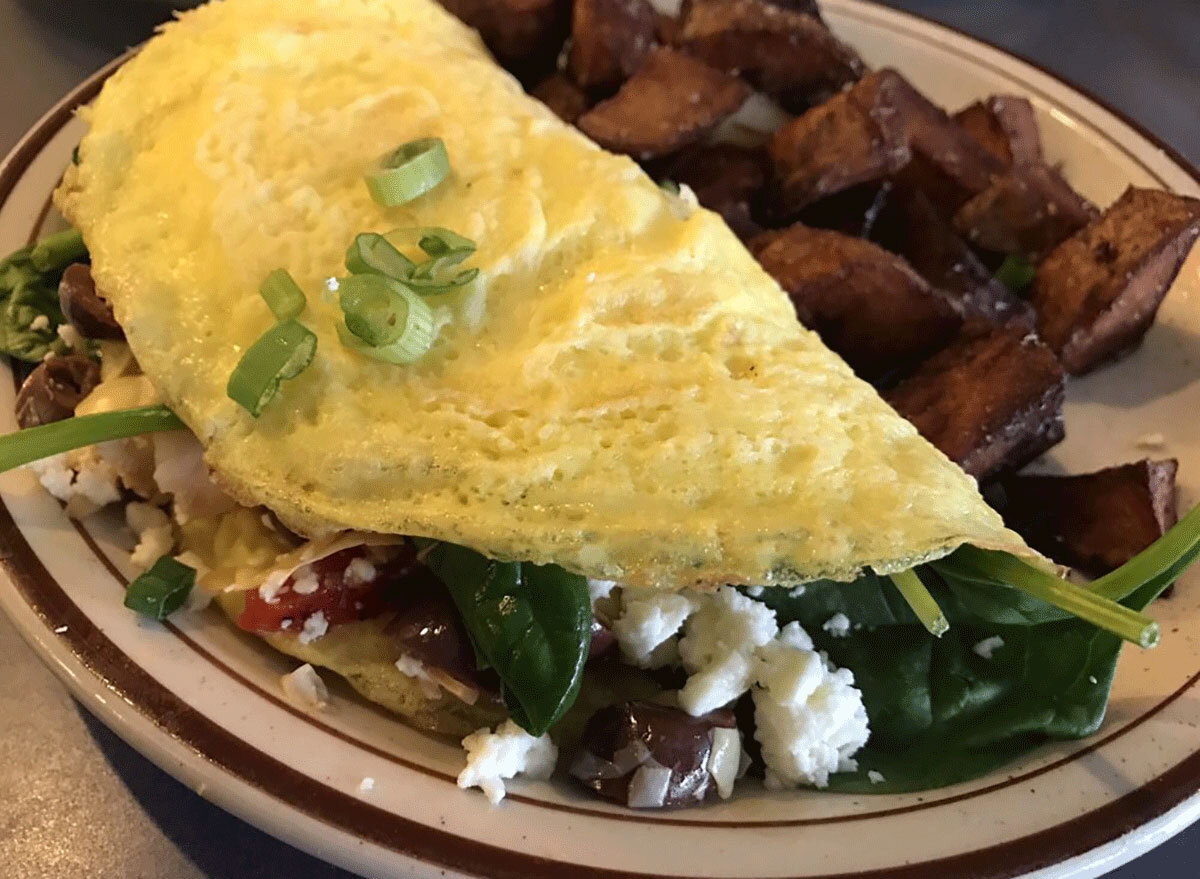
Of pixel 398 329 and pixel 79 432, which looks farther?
pixel 79 432

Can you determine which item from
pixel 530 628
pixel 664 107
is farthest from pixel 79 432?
pixel 664 107

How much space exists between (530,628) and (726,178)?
1220 mm

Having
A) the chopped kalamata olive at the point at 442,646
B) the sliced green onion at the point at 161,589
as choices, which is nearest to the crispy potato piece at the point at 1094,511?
the chopped kalamata olive at the point at 442,646

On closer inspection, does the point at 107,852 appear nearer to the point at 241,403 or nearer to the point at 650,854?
the point at 241,403

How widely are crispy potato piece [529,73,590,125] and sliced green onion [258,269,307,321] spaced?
3.48ft

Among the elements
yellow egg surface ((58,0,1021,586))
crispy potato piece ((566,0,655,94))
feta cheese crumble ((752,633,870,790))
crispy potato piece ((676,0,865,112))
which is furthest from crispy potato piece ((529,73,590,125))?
feta cheese crumble ((752,633,870,790))

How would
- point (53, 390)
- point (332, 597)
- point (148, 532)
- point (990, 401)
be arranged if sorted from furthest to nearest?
point (990, 401) < point (53, 390) < point (148, 532) < point (332, 597)

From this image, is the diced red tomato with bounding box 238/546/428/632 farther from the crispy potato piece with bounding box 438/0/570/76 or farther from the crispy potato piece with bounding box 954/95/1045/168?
the crispy potato piece with bounding box 954/95/1045/168

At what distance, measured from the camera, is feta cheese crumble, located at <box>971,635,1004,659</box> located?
1.70 meters

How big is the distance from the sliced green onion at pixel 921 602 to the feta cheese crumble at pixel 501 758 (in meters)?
0.56

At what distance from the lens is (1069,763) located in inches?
60.1

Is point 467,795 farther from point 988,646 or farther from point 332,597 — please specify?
point 988,646

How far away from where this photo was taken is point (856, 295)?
2084 mm

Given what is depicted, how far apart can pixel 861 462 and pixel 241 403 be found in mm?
850
